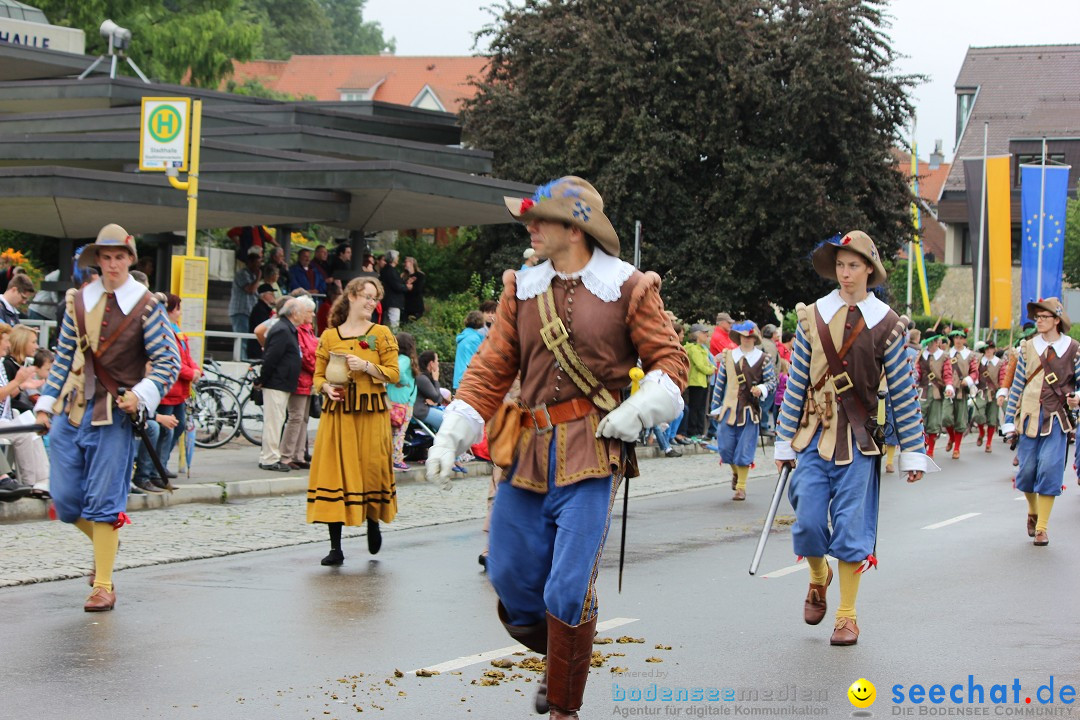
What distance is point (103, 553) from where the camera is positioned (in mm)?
8102

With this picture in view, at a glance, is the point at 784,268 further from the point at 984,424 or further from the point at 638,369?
the point at 638,369

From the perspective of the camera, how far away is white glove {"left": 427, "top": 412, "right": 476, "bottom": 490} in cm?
561

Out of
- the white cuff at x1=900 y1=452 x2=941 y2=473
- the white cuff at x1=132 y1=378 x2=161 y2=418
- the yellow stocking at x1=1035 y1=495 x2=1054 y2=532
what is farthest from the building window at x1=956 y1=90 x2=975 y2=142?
the white cuff at x1=132 y1=378 x2=161 y2=418

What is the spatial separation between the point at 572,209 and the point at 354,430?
4.83m

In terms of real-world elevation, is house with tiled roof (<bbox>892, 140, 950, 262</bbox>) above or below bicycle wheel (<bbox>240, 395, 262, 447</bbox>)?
above

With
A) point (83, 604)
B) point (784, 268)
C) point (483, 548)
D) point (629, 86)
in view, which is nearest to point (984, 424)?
point (784, 268)

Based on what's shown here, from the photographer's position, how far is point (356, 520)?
10000 millimetres

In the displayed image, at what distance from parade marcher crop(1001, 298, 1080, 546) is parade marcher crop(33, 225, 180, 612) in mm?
7395

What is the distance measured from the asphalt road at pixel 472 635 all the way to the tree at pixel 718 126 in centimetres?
2347

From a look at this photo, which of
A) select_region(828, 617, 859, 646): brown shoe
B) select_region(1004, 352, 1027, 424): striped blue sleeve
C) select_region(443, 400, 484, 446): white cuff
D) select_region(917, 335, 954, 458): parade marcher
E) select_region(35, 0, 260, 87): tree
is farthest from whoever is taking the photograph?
select_region(35, 0, 260, 87): tree

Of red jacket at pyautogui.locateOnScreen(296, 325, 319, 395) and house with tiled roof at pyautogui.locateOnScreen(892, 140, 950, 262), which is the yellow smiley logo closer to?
red jacket at pyautogui.locateOnScreen(296, 325, 319, 395)

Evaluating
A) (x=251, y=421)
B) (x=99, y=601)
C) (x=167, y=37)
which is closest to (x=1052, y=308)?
(x=99, y=601)

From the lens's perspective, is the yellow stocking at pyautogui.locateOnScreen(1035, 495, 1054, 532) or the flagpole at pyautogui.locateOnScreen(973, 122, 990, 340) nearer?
the yellow stocking at pyautogui.locateOnScreen(1035, 495, 1054, 532)

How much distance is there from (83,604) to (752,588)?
398 centimetres
